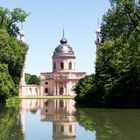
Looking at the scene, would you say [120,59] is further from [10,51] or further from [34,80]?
[34,80]

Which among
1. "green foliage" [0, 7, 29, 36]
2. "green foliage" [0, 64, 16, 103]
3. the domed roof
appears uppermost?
the domed roof

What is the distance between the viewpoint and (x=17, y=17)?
53.9 metres

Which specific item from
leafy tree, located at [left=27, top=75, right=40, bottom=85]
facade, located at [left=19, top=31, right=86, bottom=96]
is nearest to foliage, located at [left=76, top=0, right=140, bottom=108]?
facade, located at [left=19, top=31, right=86, bottom=96]

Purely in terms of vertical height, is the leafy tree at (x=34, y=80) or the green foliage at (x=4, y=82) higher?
the leafy tree at (x=34, y=80)

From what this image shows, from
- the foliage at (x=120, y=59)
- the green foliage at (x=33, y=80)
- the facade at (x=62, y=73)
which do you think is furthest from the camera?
the green foliage at (x=33, y=80)

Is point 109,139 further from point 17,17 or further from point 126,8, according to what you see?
point 17,17

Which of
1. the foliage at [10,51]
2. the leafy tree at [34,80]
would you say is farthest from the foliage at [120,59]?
the leafy tree at [34,80]

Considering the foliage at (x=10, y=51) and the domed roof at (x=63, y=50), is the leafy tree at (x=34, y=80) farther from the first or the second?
the foliage at (x=10, y=51)

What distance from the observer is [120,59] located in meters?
48.5

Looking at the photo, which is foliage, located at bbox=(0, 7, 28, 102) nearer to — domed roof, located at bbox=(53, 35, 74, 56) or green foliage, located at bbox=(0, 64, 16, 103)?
green foliage, located at bbox=(0, 64, 16, 103)

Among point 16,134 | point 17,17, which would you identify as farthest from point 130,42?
point 16,134

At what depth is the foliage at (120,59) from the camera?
40469mm

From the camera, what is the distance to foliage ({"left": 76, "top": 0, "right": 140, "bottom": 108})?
133 feet

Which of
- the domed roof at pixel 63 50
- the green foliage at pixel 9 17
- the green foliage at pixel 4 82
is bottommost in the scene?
the green foliage at pixel 4 82
